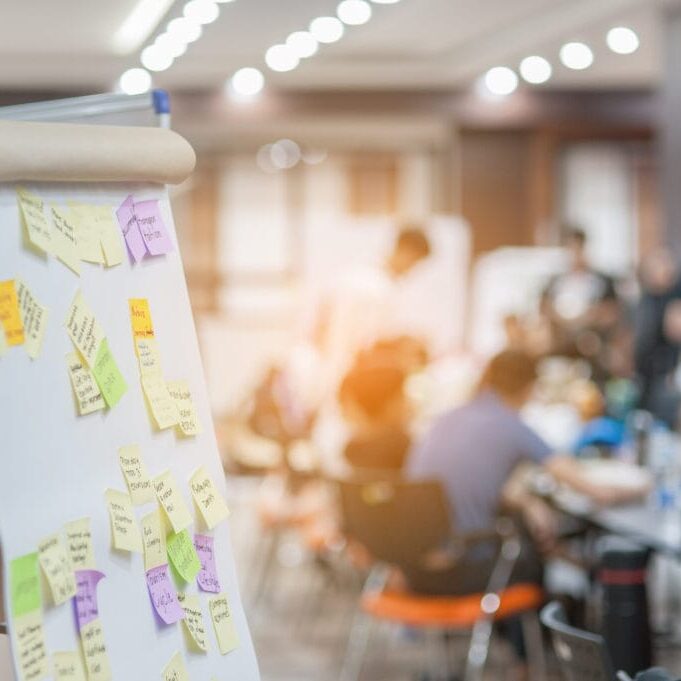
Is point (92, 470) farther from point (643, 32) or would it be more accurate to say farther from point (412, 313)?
point (412, 313)

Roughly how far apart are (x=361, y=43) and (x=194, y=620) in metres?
8.23

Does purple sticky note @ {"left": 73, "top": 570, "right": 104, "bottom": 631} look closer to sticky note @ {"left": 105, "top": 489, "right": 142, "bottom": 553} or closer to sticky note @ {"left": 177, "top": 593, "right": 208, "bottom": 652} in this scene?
sticky note @ {"left": 105, "top": 489, "right": 142, "bottom": 553}

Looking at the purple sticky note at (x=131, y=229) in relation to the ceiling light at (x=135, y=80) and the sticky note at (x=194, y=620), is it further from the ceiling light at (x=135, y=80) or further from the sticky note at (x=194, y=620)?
the ceiling light at (x=135, y=80)

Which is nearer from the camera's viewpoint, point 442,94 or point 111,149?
point 111,149

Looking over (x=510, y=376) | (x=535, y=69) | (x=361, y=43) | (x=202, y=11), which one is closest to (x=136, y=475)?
(x=510, y=376)

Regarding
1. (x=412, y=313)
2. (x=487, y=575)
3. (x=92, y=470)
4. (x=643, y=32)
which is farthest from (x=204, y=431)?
(x=412, y=313)

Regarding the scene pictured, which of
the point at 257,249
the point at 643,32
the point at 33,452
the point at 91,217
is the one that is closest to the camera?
the point at 33,452

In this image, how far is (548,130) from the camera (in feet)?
41.0

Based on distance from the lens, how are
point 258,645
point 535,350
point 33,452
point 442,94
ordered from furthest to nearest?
point 442,94 < point 535,350 < point 258,645 < point 33,452

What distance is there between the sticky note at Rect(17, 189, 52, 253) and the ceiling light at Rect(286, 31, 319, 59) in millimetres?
6298

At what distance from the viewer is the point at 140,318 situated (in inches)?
91.0

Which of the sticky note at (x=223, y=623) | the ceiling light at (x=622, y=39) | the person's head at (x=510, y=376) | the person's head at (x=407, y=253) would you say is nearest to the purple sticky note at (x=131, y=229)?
the sticky note at (x=223, y=623)

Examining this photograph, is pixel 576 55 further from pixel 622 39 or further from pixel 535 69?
pixel 622 39

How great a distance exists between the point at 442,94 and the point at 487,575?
7886mm
